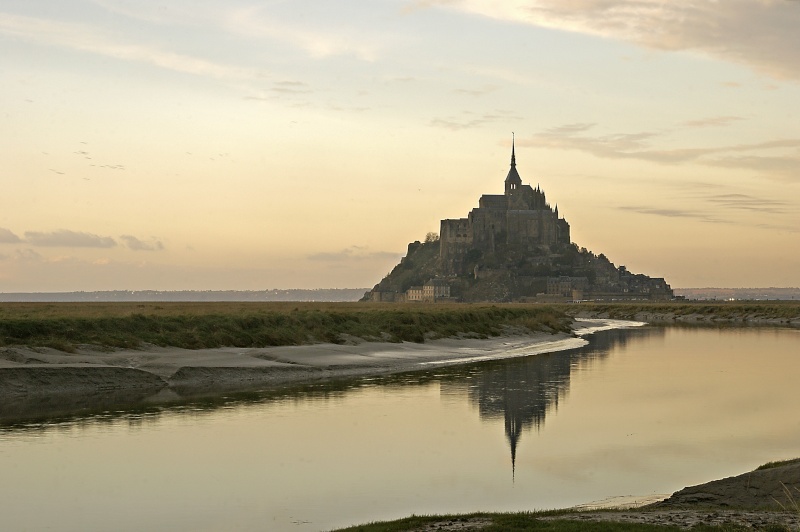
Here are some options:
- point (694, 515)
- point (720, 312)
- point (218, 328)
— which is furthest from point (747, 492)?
point (720, 312)

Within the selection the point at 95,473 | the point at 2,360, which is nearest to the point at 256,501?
the point at 95,473

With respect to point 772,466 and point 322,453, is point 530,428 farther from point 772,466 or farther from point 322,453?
point 772,466

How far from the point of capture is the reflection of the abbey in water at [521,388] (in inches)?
947

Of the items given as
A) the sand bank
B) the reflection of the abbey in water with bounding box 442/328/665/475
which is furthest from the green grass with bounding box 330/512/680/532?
the sand bank

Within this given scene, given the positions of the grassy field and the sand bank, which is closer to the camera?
the sand bank

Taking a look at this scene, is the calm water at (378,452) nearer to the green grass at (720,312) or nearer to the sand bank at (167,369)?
the sand bank at (167,369)

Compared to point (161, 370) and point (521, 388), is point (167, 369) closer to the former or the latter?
point (161, 370)

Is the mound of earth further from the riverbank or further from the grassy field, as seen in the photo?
the grassy field

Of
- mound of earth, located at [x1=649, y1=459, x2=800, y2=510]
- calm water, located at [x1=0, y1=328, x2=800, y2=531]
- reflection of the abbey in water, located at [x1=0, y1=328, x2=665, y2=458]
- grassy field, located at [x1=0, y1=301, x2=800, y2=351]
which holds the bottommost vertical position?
calm water, located at [x1=0, y1=328, x2=800, y2=531]

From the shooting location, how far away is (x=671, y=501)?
43.8 feet

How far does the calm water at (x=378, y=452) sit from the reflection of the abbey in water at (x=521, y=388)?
0.41ft

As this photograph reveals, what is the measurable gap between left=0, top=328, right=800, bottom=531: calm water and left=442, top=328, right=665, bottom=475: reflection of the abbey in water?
124 millimetres

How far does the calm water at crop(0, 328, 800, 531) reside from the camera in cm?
1449

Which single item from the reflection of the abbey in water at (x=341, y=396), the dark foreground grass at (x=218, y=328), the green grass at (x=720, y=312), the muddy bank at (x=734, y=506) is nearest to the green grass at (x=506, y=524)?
the muddy bank at (x=734, y=506)
